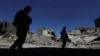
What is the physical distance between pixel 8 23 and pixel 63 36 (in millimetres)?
51725

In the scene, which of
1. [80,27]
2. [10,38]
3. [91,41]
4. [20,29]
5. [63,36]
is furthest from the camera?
[80,27]

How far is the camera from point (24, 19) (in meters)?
6.30

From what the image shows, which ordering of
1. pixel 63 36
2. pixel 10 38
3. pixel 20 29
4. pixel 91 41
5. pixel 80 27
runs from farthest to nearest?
1. pixel 80 27
2. pixel 91 41
3. pixel 10 38
4. pixel 63 36
5. pixel 20 29

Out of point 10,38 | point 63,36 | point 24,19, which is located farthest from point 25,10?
point 10,38

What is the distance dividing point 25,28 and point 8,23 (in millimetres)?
58555

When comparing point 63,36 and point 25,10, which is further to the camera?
point 63,36

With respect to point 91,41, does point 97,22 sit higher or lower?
higher

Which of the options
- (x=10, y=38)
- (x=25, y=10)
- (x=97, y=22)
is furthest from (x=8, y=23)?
(x=25, y=10)

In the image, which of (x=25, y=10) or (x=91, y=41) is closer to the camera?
(x=25, y=10)

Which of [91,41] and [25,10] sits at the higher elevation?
[25,10]

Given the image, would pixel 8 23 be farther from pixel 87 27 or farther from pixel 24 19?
pixel 24 19

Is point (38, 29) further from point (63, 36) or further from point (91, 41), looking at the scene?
point (63, 36)

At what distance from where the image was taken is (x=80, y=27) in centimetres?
7188
